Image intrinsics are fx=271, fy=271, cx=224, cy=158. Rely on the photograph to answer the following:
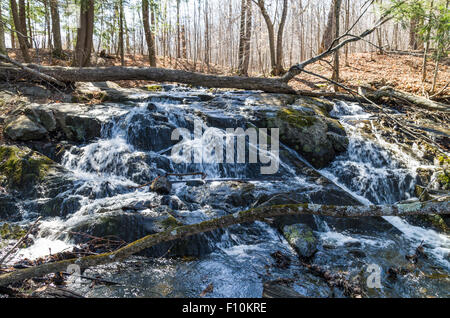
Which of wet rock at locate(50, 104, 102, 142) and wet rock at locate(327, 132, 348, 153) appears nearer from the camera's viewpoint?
wet rock at locate(50, 104, 102, 142)

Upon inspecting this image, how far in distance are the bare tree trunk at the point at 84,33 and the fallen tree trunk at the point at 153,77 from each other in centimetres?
199

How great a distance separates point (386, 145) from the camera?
7.77 meters

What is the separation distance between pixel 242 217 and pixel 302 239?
224cm

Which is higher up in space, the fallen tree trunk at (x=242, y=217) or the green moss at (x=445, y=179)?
the fallen tree trunk at (x=242, y=217)

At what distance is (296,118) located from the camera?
26.6 feet

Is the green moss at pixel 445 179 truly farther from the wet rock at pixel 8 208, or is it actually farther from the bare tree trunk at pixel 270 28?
the bare tree trunk at pixel 270 28

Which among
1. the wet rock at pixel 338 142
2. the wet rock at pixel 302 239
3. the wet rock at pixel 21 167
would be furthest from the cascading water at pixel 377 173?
the wet rock at pixel 21 167

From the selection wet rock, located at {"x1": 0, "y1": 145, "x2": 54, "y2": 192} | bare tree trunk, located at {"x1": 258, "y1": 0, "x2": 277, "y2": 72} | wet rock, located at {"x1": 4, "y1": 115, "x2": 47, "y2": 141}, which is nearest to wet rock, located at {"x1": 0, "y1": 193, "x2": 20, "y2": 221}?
wet rock, located at {"x1": 0, "y1": 145, "x2": 54, "y2": 192}

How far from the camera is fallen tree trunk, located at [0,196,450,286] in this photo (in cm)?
220

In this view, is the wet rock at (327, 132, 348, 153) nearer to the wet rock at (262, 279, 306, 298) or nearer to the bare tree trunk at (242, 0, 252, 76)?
the wet rock at (262, 279, 306, 298)

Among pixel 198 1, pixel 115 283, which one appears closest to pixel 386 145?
pixel 115 283

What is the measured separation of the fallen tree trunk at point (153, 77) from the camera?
9234 millimetres

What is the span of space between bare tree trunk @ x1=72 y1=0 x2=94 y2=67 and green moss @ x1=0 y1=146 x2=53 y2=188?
623 cm
